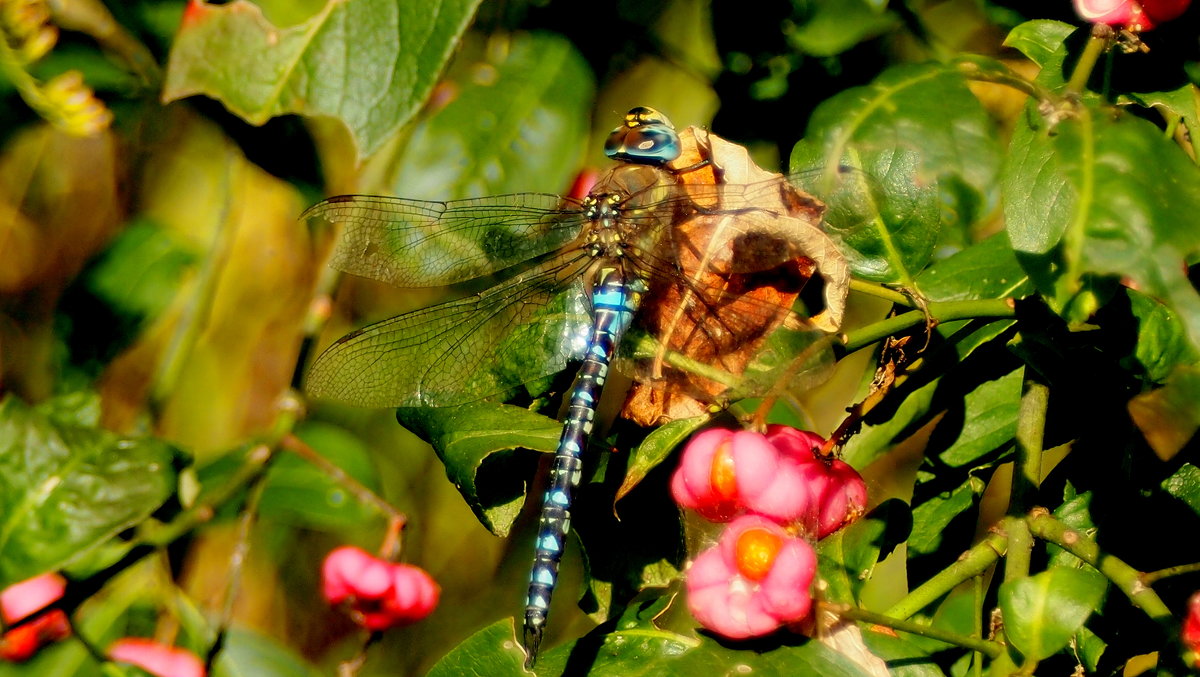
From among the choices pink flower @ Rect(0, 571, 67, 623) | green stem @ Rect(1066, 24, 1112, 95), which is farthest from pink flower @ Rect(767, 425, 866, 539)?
pink flower @ Rect(0, 571, 67, 623)

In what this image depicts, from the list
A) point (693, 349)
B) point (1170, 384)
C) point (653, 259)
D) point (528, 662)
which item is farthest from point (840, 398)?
point (1170, 384)

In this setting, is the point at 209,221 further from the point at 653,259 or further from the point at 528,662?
the point at 528,662

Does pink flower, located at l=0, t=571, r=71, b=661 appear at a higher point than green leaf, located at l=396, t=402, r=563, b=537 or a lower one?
lower

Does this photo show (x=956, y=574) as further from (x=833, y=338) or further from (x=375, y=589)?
(x=375, y=589)

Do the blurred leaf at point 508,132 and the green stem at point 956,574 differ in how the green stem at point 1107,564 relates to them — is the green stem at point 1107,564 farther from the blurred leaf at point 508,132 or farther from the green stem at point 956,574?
the blurred leaf at point 508,132

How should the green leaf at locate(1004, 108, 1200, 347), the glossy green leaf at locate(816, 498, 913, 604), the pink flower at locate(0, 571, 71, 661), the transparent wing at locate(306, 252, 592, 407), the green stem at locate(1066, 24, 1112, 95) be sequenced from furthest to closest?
the pink flower at locate(0, 571, 71, 661) → the transparent wing at locate(306, 252, 592, 407) → the glossy green leaf at locate(816, 498, 913, 604) → the green stem at locate(1066, 24, 1112, 95) → the green leaf at locate(1004, 108, 1200, 347)

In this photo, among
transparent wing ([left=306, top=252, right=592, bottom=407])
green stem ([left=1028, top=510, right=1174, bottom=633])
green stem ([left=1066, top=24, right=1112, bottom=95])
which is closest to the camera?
green stem ([left=1028, top=510, right=1174, bottom=633])

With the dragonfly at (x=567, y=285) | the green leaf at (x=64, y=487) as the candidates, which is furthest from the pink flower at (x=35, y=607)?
the dragonfly at (x=567, y=285)

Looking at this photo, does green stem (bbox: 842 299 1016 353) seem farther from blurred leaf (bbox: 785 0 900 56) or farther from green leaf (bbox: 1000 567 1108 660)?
blurred leaf (bbox: 785 0 900 56)
